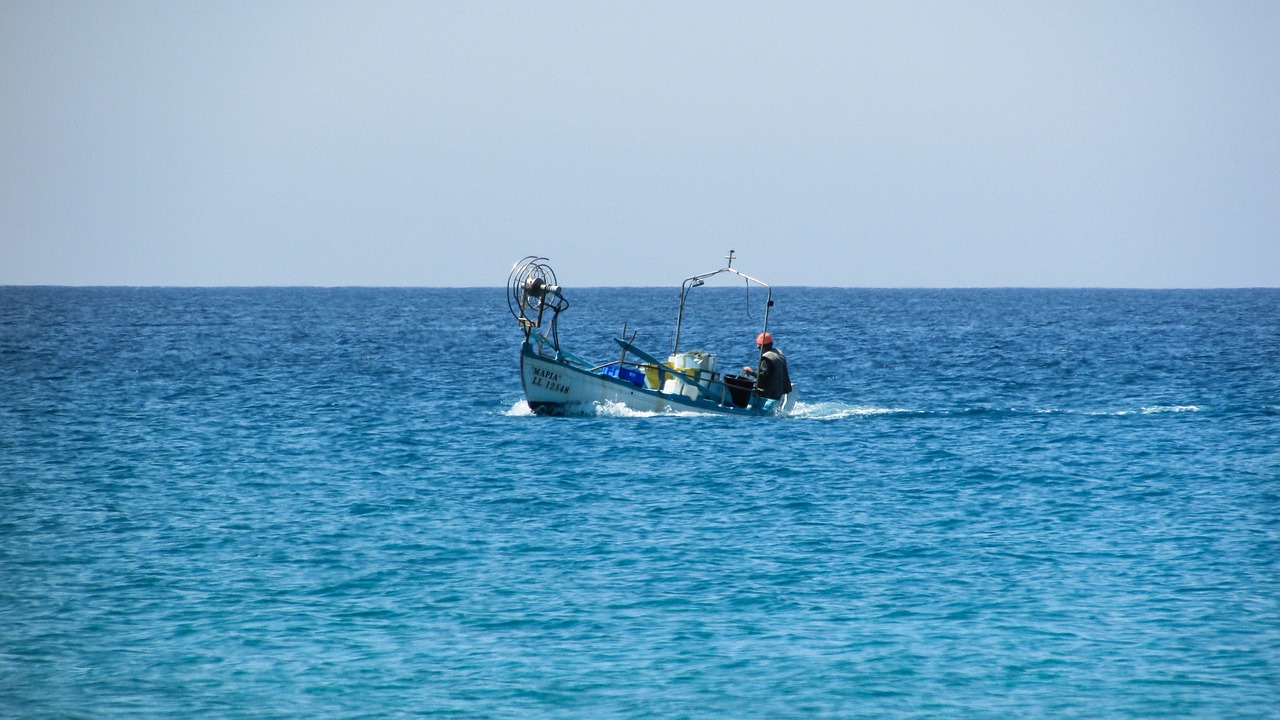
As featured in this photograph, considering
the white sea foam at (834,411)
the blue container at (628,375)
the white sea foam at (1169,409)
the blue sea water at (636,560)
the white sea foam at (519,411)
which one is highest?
the blue container at (628,375)

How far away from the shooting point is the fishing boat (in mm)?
29422

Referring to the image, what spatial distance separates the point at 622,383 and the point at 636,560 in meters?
14.3

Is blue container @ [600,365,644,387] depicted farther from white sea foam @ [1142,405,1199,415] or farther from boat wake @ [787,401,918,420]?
white sea foam @ [1142,405,1199,415]

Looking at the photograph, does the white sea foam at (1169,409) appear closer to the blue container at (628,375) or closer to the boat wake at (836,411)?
the boat wake at (836,411)

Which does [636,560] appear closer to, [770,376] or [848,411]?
[770,376]

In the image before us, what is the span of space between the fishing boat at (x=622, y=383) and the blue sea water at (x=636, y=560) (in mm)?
676

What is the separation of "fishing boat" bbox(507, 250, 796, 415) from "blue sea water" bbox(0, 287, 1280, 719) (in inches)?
26.6

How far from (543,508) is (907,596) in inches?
270

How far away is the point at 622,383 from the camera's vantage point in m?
29.8

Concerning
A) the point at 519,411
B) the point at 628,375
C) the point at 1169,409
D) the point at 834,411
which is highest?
the point at 628,375

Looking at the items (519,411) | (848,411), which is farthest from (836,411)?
(519,411)

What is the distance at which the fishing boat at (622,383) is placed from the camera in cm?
2942

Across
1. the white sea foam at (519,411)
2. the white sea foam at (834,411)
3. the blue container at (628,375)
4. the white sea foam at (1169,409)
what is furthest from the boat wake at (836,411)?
the white sea foam at (519,411)

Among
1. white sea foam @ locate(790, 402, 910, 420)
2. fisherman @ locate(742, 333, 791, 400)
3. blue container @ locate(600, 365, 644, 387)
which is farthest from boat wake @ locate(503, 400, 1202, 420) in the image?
fisherman @ locate(742, 333, 791, 400)
